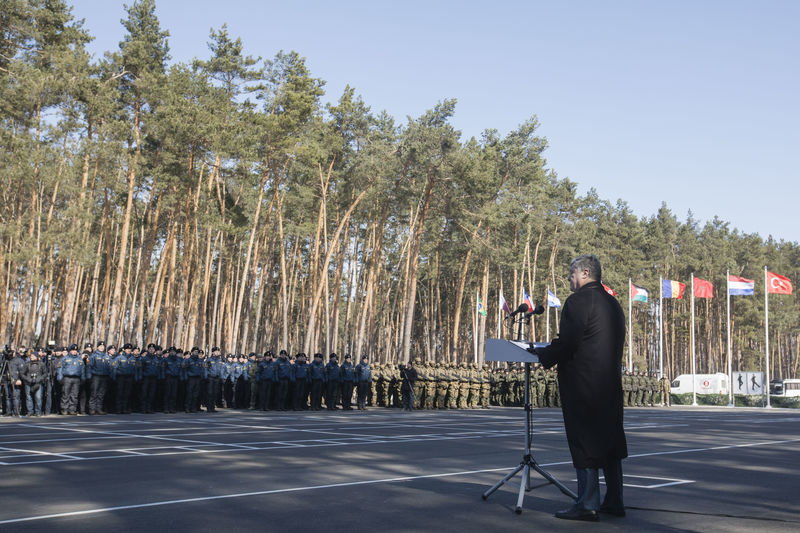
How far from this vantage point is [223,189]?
4572cm

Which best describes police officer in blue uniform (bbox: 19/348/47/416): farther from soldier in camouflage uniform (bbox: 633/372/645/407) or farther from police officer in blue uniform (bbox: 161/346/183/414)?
soldier in camouflage uniform (bbox: 633/372/645/407)

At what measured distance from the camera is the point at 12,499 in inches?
281

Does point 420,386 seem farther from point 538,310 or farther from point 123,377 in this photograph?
point 538,310

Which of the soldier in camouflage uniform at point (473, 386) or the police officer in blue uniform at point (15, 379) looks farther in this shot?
the soldier in camouflage uniform at point (473, 386)

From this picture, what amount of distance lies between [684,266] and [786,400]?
35395 millimetres

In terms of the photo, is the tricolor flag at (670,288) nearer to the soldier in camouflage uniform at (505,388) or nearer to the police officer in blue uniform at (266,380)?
the soldier in camouflage uniform at (505,388)

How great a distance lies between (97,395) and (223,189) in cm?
2508

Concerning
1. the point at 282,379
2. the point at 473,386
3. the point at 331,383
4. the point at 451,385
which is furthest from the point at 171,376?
the point at 473,386

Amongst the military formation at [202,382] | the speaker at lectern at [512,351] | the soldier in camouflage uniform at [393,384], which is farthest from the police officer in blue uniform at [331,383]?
the speaker at lectern at [512,351]

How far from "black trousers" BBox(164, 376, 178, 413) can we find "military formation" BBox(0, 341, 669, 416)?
0.03m

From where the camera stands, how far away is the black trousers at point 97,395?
867 inches

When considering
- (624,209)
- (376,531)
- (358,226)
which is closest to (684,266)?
(624,209)

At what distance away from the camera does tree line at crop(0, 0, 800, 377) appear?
3241 cm

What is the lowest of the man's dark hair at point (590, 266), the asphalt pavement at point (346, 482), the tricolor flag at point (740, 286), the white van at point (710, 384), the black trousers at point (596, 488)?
the asphalt pavement at point (346, 482)
